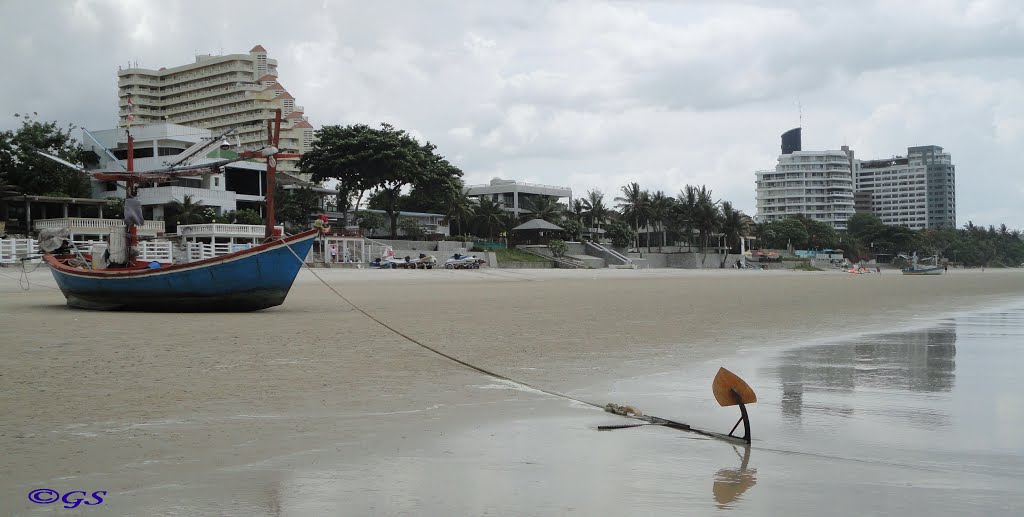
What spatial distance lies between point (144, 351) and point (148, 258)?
36697 mm

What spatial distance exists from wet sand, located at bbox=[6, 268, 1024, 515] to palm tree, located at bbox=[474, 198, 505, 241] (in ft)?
198

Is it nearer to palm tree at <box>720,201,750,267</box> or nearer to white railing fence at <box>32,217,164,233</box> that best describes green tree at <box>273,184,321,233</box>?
white railing fence at <box>32,217,164,233</box>

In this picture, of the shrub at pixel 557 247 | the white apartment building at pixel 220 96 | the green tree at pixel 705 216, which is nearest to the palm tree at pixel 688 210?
the green tree at pixel 705 216

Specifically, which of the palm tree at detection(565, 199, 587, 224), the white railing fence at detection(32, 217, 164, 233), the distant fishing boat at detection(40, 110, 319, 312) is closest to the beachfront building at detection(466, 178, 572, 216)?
the palm tree at detection(565, 199, 587, 224)

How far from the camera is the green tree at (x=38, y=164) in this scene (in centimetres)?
5069

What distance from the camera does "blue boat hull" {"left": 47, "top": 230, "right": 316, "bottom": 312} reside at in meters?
16.8

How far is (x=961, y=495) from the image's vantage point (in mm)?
4188

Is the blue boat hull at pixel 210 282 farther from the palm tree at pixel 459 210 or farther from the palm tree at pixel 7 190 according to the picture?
the palm tree at pixel 459 210

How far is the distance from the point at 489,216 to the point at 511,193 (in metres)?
15.5

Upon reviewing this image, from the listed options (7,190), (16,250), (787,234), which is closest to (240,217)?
(7,190)

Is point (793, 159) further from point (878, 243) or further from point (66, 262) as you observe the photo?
point (66, 262)

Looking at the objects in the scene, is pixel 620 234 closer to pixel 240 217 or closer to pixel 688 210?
pixel 688 210

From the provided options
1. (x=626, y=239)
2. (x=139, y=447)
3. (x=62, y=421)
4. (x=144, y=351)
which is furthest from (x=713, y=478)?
(x=626, y=239)

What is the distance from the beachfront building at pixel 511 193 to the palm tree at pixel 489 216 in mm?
11704
